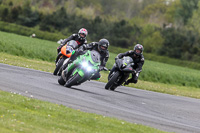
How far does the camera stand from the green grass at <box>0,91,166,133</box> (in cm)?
736

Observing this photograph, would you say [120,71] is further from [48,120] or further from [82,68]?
[48,120]

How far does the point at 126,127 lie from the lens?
8.70 metres

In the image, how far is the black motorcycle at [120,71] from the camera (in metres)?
16.0

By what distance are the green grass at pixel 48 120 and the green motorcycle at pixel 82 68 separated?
11.3ft

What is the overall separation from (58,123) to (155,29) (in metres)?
78.4

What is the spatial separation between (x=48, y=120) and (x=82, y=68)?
17.1 feet

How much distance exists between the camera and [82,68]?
1314cm

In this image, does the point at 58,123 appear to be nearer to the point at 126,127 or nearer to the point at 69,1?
the point at 126,127

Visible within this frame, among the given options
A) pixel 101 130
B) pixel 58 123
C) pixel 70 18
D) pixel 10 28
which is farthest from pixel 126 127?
pixel 70 18

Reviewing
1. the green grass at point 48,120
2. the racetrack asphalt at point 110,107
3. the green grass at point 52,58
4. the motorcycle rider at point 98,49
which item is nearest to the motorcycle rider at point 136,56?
the motorcycle rider at point 98,49

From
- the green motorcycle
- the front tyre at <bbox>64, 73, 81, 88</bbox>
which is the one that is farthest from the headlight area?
the front tyre at <bbox>64, 73, 81, 88</bbox>

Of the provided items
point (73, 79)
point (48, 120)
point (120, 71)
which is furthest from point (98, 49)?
point (48, 120)

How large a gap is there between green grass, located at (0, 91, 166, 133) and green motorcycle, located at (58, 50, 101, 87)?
3456 millimetres

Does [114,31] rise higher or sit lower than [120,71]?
lower
